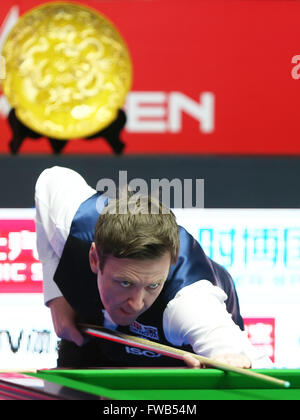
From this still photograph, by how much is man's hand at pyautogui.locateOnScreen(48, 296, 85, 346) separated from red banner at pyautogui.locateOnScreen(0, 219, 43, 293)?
0.32ft

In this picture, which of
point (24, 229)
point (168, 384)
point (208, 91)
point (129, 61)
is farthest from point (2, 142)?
point (168, 384)

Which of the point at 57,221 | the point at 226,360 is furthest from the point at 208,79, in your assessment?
the point at 226,360

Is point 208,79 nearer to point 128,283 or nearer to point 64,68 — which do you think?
point 64,68

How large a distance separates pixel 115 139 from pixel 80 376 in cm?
86

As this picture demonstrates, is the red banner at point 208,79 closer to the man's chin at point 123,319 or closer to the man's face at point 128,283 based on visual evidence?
the man's face at point 128,283

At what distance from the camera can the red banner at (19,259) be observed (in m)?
2.67

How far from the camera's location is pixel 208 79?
2688 millimetres

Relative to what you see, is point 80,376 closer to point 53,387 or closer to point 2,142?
point 53,387

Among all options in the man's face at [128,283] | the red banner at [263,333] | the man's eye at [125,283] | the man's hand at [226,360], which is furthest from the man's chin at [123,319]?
the red banner at [263,333]

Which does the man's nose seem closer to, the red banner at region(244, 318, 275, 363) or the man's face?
the man's face

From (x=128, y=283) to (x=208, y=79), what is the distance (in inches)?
31.1

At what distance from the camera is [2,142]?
2.66 metres

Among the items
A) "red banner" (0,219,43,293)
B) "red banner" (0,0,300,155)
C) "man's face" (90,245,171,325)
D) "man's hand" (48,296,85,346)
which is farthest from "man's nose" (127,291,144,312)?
"red banner" (0,0,300,155)

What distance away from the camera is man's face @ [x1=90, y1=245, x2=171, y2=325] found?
259 cm
